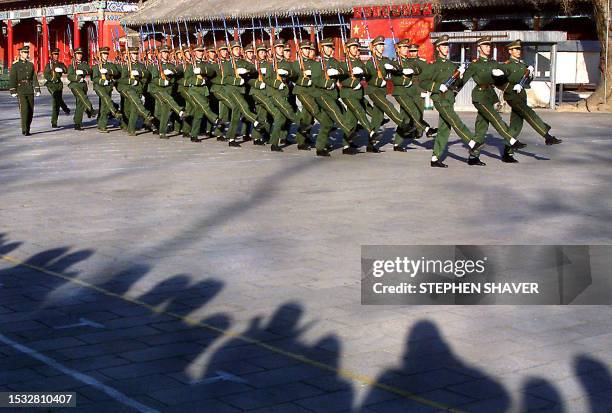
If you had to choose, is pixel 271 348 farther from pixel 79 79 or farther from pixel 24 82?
pixel 79 79

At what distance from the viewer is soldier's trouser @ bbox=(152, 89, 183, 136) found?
2141 centimetres

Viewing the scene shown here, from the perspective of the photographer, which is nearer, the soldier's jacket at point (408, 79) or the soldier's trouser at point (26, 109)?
the soldier's jacket at point (408, 79)

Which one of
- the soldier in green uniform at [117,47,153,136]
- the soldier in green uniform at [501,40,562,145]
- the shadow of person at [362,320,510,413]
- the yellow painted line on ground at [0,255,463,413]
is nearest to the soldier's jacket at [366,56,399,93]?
the soldier in green uniform at [501,40,562,145]

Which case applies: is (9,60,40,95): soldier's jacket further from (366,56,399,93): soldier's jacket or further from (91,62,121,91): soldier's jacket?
(366,56,399,93): soldier's jacket

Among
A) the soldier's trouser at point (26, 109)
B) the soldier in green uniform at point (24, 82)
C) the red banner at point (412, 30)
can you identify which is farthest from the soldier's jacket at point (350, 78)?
the red banner at point (412, 30)

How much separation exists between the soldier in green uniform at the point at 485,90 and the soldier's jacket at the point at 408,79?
1733mm

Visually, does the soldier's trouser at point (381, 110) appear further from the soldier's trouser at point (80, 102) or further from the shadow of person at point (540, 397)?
the shadow of person at point (540, 397)

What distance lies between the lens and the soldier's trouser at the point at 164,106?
2141 cm

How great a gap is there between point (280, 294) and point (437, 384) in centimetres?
235

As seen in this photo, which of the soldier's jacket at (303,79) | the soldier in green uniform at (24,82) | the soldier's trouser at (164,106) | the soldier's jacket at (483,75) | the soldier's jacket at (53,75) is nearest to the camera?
the soldier's jacket at (483,75)

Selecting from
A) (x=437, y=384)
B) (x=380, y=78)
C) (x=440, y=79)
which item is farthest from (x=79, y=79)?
(x=437, y=384)

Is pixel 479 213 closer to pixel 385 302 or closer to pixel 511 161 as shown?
pixel 385 302

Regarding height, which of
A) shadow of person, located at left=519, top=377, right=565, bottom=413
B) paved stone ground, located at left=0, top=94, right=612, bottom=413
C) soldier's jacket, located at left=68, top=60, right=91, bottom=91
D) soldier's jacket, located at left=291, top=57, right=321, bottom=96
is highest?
soldier's jacket, located at left=291, top=57, right=321, bottom=96

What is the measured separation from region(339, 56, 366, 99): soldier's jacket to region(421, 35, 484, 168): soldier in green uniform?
1364 millimetres
